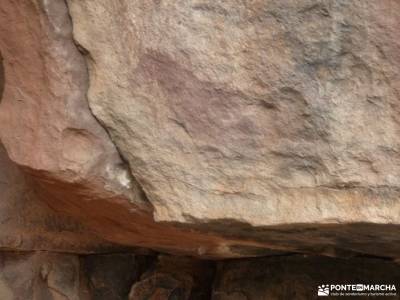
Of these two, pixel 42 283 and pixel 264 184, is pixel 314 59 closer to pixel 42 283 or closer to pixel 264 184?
pixel 264 184

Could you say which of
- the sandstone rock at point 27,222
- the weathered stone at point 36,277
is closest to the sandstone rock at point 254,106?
the sandstone rock at point 27,222

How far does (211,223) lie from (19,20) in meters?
0.48

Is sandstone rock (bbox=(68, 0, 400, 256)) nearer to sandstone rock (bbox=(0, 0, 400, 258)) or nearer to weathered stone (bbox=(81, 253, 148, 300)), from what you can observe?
sandstone rock (bbox=(0, 0, 400, 258))

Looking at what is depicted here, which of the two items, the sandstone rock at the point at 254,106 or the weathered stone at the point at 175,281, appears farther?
the weathered stone at the point at 175,281

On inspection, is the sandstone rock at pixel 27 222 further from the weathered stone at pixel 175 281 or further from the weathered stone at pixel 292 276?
the weathered stone at pixel 292 276

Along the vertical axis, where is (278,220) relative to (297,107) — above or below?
below

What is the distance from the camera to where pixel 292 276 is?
1734 millimetres

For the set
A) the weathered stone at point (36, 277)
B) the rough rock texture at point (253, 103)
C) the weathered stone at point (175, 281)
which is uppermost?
the rough rock texture at point (253, 103)

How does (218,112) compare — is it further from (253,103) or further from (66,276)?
(66,276)

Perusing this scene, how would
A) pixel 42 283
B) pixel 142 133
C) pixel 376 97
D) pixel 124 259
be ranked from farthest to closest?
pixel 124 259 < pixel 42 283 < pixel 142 133 < pixel 376 97

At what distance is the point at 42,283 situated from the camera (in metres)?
1.71

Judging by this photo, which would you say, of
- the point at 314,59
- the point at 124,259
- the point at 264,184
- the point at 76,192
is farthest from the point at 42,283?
the point at 314,59

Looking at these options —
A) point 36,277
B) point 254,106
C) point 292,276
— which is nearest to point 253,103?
point 254,106

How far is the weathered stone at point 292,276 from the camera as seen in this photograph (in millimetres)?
1675
